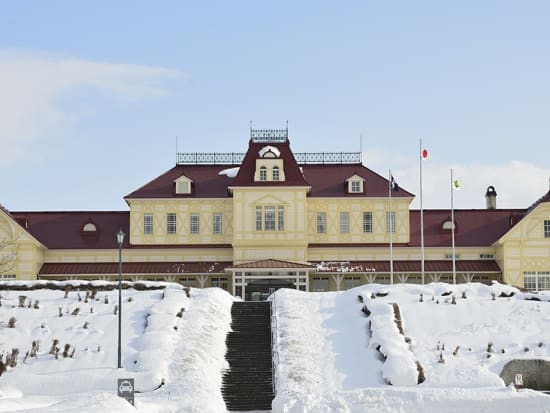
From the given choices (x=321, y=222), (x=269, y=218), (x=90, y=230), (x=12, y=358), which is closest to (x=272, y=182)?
(x=269, y=218)

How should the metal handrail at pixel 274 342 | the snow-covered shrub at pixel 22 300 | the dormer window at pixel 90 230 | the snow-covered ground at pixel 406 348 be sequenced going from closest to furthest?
the snow-covered ground at pixel 406 348
the metal handrail at pixel 274 342
the snow-covered shrub at pixel 22 300
the dormer window at pixel 90 230

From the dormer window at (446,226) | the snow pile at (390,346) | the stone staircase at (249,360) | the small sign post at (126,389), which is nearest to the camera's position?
the small sign post at (126,389)

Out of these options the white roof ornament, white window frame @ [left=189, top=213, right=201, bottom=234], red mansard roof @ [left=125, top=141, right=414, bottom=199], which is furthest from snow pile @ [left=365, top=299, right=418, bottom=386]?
white window frame @ [left=189, top=213, right=201, bottom=234]

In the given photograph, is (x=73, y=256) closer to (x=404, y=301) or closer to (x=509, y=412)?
(x=404, y=301)

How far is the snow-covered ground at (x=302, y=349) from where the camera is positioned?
29516mm

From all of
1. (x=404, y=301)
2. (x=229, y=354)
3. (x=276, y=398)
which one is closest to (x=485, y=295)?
(x=404, y=301)

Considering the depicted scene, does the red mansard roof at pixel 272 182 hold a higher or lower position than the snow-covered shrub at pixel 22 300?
higher

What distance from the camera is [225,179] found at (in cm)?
6656

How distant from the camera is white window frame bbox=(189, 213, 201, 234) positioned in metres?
65.1

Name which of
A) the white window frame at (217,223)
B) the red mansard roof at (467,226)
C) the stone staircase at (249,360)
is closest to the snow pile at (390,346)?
the stone staircase at (249,360)

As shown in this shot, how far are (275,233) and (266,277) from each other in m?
3.75

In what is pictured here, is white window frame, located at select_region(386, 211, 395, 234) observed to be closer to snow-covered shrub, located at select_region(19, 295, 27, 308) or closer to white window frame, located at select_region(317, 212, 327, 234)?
white window frame, located at select_region(317, 212, 327, 234)

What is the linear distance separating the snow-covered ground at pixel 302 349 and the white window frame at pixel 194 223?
20.8m

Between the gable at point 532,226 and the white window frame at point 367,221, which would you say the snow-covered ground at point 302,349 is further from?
the white window frame at point 367,221
